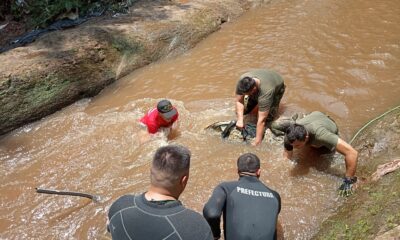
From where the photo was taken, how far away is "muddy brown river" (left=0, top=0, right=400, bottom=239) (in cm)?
477

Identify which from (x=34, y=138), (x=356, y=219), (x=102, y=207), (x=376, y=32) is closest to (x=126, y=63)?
(x=34, y=138)

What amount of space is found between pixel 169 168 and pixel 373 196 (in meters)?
2.44

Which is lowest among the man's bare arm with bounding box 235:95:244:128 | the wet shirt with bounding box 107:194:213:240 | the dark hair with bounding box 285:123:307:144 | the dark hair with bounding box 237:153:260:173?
the man's bare arm with bounding box 235:95:244:128

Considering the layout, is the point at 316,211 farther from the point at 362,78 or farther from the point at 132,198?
the point at 362,78

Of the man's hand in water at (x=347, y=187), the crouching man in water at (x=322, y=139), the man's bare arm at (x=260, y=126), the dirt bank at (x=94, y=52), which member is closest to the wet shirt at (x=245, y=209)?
the crouching man in water at (x=322, y=139)

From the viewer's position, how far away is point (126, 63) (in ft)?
27.2

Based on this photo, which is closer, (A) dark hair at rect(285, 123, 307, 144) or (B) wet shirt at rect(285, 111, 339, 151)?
(A) dark hair at rect(285, 123, 307, 144)

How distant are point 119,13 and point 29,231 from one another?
6.26m

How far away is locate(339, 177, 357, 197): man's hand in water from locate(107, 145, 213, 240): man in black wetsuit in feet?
8.78

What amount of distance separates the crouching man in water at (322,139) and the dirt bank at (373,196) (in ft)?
0.55

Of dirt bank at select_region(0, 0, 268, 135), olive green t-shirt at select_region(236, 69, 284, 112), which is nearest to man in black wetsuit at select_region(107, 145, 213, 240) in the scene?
olive green t-shirt at select_region(236, 69, 284, 112)

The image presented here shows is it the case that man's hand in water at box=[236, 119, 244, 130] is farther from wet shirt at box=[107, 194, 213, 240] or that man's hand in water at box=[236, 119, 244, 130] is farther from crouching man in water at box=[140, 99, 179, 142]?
wet shirt at box=[107, 194, 213, 240]

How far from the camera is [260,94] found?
557cm

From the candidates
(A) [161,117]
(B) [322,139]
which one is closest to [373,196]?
(B) [322,139]
